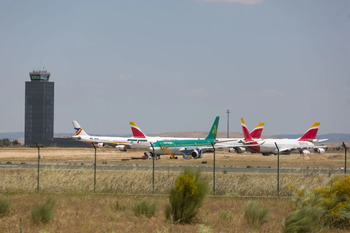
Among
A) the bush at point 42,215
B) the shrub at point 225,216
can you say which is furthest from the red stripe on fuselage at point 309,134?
the bush at point 42,215

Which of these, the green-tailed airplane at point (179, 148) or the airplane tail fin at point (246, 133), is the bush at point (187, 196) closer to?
the green-tailed airplane at point (179, 148)

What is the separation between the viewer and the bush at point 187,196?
2111cm

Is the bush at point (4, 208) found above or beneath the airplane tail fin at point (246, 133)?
beneath

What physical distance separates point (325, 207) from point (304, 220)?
2.16 m

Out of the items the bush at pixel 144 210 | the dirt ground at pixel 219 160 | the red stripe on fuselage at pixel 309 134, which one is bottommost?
the dirt ground at pixel 219 160

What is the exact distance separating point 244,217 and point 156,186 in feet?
37.1

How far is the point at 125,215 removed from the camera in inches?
897

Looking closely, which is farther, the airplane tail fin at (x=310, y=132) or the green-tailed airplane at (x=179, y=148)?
the airplane tail fin at (x=310, y=132)

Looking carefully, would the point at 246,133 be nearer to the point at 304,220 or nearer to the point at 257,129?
the point at 257,129

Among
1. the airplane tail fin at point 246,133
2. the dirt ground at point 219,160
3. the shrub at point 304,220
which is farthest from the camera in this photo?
the airplane tail fin at point 246,133

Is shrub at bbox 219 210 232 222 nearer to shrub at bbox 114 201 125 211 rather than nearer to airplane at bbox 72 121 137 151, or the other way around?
shrub at bbox 114 201 125 211

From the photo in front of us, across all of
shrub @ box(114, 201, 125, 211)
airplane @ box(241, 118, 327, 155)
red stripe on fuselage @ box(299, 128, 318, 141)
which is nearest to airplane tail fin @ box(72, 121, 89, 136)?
airplane @ box(241, 118, 327, 155)

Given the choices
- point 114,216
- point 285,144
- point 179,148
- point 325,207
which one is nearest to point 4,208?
point 114,216

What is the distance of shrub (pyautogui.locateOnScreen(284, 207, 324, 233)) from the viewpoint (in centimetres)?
1923
